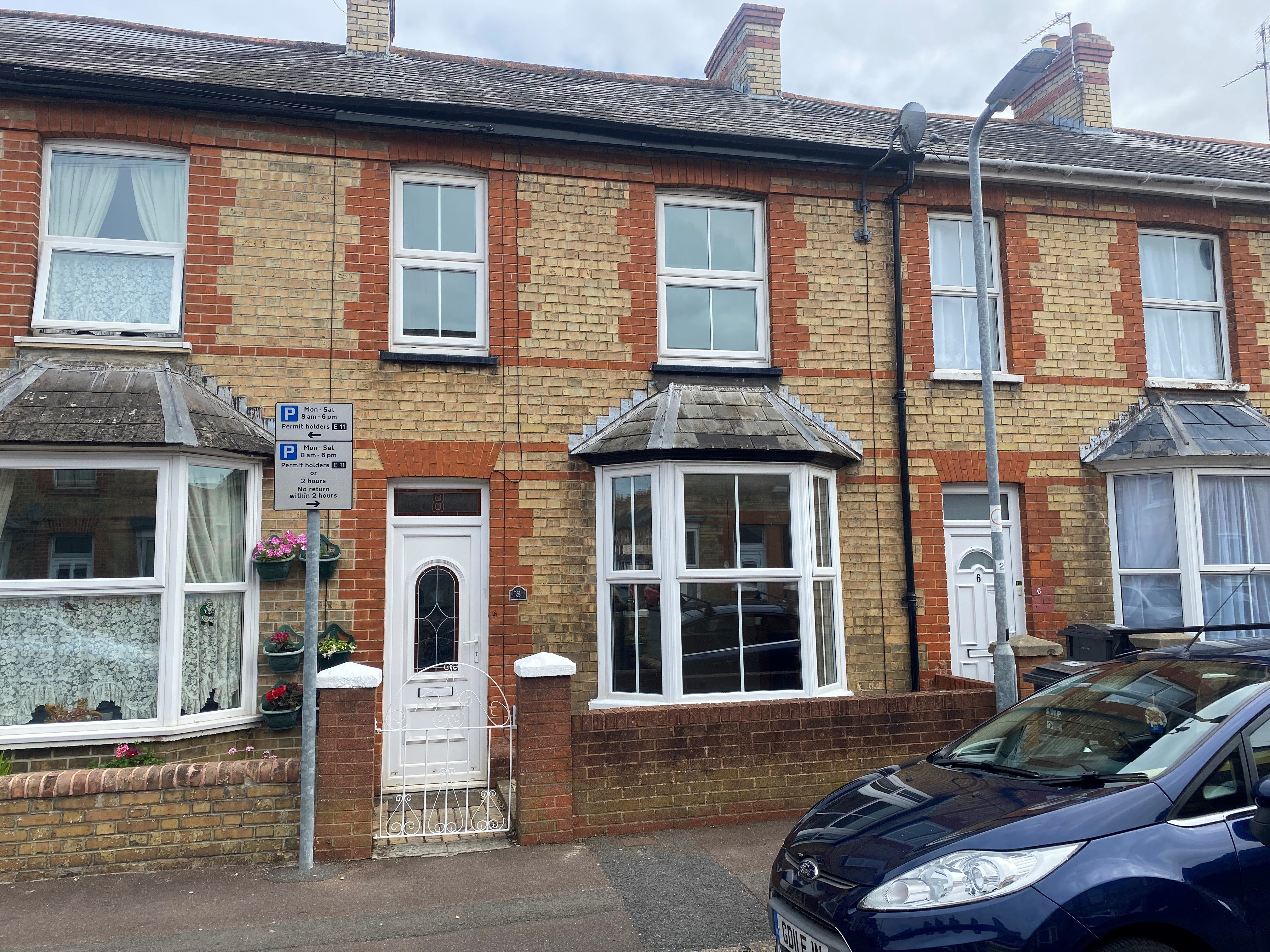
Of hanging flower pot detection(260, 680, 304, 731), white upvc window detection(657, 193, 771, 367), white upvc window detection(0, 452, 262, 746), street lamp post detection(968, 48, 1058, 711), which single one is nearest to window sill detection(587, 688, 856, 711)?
street lamp post detection(968, 48, 1058, 711)

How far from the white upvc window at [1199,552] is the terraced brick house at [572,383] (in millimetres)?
35

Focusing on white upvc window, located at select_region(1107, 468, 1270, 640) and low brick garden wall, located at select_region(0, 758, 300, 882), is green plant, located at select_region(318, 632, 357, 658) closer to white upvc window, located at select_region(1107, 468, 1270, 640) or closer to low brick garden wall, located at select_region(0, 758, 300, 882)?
low brick garden wall, located at select_region(0, 758, 300, 882)

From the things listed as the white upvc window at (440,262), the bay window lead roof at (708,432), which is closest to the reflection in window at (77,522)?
the white upvc window at (440,262)

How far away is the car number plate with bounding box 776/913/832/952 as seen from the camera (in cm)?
345

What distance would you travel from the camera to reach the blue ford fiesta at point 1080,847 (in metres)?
3.09

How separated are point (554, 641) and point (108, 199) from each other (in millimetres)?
5286

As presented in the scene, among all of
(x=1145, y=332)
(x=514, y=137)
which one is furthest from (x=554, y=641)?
(x=1145, y=332)

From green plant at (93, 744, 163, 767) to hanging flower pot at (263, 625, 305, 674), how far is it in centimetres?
101

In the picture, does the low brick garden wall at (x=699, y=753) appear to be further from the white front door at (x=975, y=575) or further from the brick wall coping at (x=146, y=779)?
the white front door at (x=975, y=575)

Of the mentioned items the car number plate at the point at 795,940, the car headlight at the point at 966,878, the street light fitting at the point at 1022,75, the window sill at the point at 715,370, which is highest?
the street light fitting at the point at 1022,75

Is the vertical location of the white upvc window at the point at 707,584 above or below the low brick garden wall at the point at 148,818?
above

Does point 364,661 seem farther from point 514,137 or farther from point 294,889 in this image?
point 514,137

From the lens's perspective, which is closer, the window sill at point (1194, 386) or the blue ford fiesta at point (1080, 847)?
the blue ford fiesta at point (1080, 847)

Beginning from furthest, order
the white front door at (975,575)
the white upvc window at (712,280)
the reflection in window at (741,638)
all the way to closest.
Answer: the white front door at (975,575) < the white upvc window at (712,280) < the reflection in window at (741,638)
